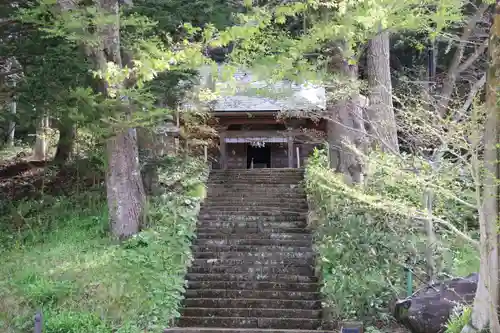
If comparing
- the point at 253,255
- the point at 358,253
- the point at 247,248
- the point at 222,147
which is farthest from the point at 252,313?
the point at 222,147

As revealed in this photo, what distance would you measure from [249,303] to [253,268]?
3.12 feet

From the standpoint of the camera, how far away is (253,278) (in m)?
9.42

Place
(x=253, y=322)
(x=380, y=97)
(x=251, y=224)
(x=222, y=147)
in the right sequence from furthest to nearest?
(x=222, y=147) < (x=251, y=224) < (x=380, y=97) < (x=253, y=322)

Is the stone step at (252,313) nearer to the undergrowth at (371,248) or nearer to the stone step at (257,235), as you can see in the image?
the undergrowth at (371,248)

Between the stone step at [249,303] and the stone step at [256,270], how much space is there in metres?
0.77

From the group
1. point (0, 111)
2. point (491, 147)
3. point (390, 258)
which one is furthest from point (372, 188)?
point (0, 111)

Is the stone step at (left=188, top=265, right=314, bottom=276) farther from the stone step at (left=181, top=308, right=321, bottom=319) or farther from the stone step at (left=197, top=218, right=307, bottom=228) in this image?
the stone step at (left=197, top=218, right=307, bottom=228)

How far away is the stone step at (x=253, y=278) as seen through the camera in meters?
9.34

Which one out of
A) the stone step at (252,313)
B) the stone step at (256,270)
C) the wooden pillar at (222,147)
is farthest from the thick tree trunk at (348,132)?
the wooden pillar at (222,147)

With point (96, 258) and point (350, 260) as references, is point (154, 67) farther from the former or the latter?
point (350, 260)

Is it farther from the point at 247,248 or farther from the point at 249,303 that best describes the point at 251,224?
the point at 249,303

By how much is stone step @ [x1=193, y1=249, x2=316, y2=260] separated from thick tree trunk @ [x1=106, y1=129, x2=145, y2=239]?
150cm

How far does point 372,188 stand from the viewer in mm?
10133

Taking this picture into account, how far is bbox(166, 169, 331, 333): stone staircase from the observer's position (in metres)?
Answer: 8.45
